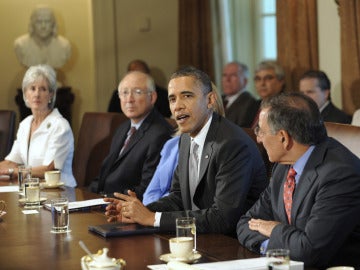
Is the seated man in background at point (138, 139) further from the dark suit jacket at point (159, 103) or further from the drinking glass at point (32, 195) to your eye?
the dark suit jacket at point (159, 103)

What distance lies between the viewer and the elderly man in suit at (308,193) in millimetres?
2934

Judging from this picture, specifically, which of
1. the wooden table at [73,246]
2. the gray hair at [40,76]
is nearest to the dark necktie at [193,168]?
the wooden table at [73,246]

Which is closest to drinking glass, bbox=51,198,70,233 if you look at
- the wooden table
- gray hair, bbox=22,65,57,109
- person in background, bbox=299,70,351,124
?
the wooden table

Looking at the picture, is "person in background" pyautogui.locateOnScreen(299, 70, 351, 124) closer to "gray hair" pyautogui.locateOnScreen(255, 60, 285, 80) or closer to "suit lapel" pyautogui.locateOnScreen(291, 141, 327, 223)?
"gray hair" pyautogui.locateOnScreen(255, 60, 285, 80)

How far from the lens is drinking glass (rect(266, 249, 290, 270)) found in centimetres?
233

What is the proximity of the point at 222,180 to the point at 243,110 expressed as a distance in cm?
389

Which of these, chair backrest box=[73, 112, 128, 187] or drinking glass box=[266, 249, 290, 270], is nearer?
drinking glass box=[266, 249, 290, 270]

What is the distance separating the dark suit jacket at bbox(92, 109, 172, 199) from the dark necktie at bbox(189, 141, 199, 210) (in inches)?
38.0

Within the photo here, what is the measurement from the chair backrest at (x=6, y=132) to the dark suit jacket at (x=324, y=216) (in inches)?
135

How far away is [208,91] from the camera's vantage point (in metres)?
3.87

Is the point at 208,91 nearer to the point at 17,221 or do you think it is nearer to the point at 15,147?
the point at 17,221

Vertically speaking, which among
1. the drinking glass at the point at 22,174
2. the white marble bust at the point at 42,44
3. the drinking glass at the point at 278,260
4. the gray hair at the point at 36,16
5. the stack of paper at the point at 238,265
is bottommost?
the stack of paper at the point at 238,265

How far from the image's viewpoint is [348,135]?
354 cm

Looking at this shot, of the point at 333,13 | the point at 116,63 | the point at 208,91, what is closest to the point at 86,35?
the point at 116,63
